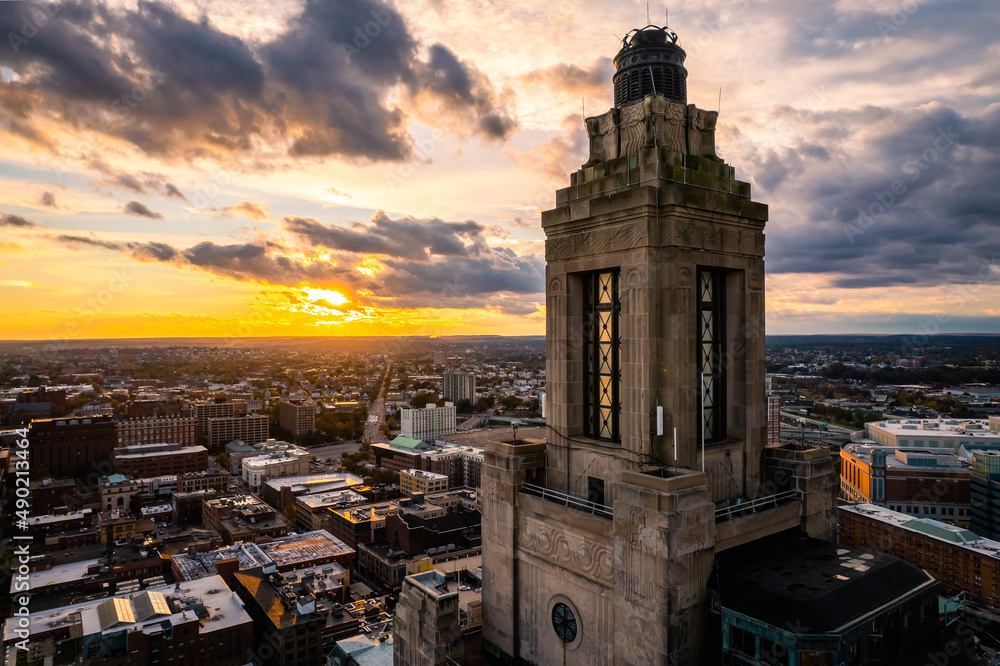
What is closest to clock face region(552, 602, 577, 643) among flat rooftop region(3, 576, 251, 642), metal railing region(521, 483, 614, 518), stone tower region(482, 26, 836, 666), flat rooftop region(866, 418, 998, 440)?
stone tower region(482, 26, 836, 666)

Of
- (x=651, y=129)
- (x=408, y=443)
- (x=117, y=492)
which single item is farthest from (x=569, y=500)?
(x=408, y=443)

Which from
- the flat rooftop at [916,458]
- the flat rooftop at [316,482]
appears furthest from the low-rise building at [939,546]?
the flat rooftop at [316,482]

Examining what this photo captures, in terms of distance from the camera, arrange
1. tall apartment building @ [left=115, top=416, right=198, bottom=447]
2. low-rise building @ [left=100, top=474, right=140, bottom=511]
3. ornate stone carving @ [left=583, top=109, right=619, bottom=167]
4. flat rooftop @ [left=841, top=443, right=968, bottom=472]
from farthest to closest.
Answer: tall apartment building @ [left=115, top=416, right=198, bottom=447] → low-rise building @ [left=100, top=474, right=140, bottom=511] → flat rooftop @ [left=841, top=443, right=968, bottom=472] → ornate stone carving @ [left=583, top=109, right=619, bottom=167]

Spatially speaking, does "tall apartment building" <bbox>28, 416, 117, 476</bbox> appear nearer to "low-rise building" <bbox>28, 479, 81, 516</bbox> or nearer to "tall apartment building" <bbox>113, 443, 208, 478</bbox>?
"tall apartment building" <bbox>113, 443, 208, 478</bbox>

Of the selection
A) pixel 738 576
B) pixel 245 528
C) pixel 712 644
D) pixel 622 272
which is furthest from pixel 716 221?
pixel 245 528

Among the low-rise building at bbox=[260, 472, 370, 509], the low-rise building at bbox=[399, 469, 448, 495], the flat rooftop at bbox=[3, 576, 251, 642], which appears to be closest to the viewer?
the flat rooftop at bbox=[3, 576, 251, 642]

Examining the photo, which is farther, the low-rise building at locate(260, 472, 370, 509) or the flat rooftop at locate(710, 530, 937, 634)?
the low-rise building at locate(260, 472, 370, 509)

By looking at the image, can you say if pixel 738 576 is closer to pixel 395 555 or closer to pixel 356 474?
pixel 395 555
